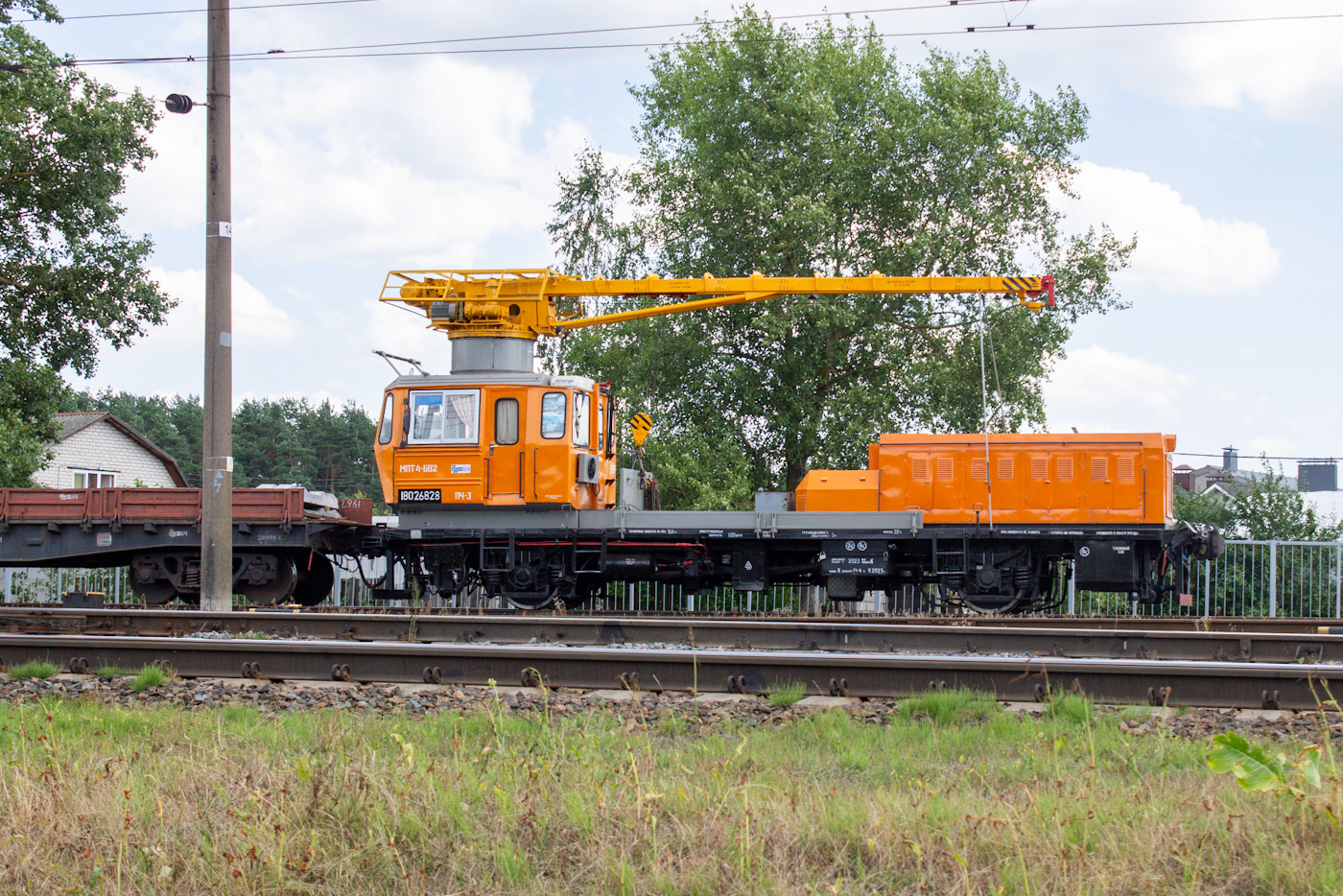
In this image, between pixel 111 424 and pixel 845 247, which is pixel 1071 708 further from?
pixel 111 424

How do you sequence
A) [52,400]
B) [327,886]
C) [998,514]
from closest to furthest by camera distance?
[327,886] < [998,514] < [52,400]

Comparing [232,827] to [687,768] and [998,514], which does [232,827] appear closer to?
[687,768]

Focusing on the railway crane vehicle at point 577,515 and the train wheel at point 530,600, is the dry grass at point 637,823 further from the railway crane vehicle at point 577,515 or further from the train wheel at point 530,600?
the train wheel at point 530,600

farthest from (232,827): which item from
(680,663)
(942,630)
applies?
(942,630)

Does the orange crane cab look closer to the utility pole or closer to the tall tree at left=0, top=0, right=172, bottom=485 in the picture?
the utility pole

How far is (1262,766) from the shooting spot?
4.22 metres

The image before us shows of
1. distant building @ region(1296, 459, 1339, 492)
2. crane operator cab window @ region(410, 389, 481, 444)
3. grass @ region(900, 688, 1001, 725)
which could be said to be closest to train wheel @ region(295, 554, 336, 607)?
crane operator cab window @ region(410, 389, 481, 444)

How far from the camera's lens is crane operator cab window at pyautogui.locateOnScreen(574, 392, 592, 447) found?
1582cm

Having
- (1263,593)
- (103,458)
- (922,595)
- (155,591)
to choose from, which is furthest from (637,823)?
(103,458)

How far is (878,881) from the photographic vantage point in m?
3.87

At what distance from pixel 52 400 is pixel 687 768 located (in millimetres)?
24322

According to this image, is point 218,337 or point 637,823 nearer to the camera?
point 637,823

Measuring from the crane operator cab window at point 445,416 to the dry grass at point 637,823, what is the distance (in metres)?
10.4

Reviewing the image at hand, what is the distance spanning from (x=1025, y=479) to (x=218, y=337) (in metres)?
11.0
